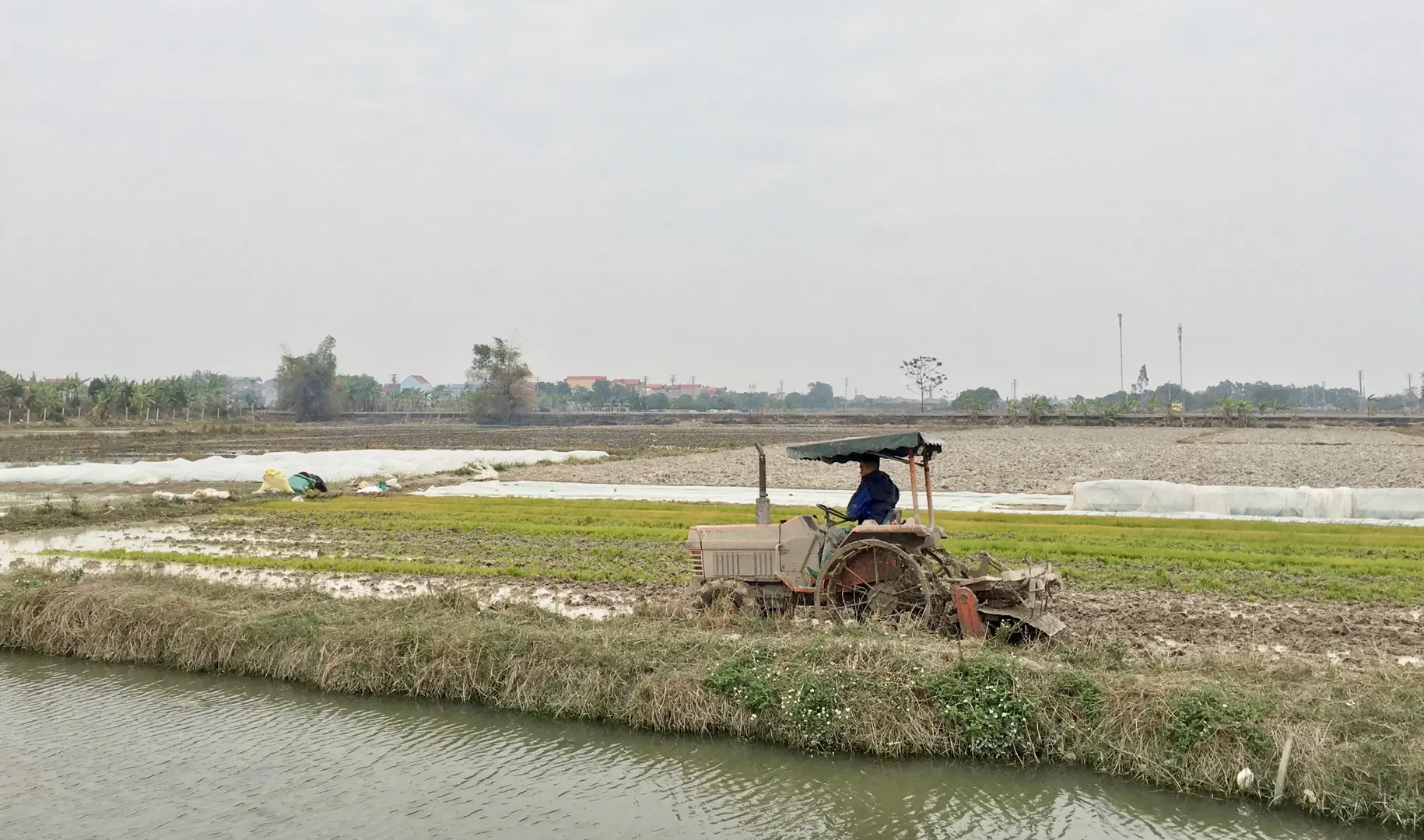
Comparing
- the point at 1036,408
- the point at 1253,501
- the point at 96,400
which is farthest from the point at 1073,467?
the point at 96,400

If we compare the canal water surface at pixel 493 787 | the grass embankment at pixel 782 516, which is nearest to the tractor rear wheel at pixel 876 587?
the canal water surface at pixel 493 787

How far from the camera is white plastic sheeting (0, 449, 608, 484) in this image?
3381 cm

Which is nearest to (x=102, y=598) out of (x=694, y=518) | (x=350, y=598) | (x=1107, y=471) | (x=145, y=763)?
(x=350, y=598)

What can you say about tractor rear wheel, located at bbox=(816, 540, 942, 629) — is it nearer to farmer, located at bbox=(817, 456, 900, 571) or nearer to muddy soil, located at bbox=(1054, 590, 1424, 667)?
farmer, located at bbox=(817, 456, 900, 571)

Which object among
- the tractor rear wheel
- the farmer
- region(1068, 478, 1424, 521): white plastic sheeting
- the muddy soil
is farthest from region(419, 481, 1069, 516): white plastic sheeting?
the tractor rear wheel

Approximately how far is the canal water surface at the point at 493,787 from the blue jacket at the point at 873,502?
107 inches

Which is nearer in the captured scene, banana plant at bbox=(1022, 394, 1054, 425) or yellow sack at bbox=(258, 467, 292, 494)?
yellow sack at bbox=(258, 467, 292, 494)

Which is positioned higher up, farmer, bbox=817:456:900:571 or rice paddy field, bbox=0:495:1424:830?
farmer, bbox=817:456:900:571

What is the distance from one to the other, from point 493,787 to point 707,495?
2145 cm

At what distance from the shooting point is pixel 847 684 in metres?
8.23

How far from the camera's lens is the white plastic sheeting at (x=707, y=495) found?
25828 mm

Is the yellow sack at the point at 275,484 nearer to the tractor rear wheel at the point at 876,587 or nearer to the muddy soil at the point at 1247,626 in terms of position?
the tractor rear wheel at the point at 876,587

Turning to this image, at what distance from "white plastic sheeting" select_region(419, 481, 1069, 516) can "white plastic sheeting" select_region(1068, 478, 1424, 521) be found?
157cm

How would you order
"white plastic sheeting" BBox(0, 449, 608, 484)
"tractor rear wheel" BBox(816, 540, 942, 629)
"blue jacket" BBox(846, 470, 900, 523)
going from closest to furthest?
"tractor rear wheel" BBox(816, 540, 942, 629)
"blue jacket" BBox(846, 470, 900, 523)
"white plastic sheeting" BBox(0, 449, 608, 484)
